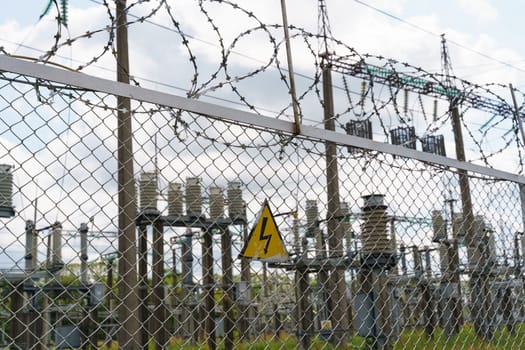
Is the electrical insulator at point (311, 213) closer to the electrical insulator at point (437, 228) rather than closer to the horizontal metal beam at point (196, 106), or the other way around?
the horizontal metal beam at point (196, 106)

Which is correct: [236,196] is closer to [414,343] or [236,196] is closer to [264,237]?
[264,237]

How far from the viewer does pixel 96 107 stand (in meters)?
1.86

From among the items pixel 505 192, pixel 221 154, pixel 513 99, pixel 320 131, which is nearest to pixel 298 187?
pixel 320 131

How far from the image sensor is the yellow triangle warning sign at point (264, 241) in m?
2.17

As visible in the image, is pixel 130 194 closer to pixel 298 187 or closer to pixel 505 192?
pixel 298 187

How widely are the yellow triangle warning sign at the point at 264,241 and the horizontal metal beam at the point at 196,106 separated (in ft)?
1.06

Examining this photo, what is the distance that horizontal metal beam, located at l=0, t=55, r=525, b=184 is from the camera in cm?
175

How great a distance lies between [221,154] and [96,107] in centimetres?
48

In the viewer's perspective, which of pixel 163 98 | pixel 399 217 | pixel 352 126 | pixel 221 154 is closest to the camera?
pixel 163 98

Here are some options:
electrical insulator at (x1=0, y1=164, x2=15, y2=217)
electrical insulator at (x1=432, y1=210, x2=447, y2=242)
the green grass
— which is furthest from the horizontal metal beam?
the green grass

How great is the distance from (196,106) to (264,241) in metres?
0.53

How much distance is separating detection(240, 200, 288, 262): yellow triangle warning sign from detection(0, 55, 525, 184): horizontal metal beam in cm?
32

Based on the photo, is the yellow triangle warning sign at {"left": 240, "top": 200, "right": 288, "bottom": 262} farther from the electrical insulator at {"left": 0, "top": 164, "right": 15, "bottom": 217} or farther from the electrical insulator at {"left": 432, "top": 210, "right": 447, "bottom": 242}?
the electrical insulator at {"left": 432, "top": 210, "right": 447, "bottom": 242}

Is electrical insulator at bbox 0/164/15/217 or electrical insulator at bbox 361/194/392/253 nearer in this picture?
electrical insulator at bbox 0/164/15/217
